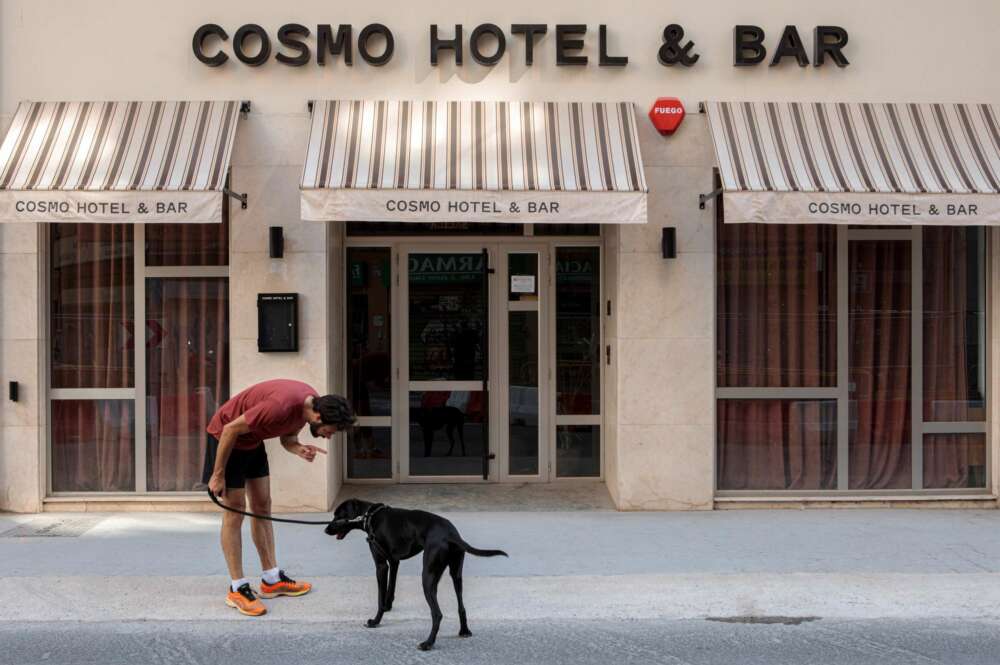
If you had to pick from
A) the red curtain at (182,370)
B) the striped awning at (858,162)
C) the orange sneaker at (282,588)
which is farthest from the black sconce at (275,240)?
the striped awning at (858,162)

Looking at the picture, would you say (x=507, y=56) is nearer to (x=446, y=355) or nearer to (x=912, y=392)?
(x=446, y=355)

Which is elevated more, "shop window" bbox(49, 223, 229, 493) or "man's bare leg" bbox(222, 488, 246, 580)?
"shop window" bbox(49, 223, 229, 493)

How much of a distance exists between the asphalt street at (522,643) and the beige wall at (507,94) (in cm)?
302

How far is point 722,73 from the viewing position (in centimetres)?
855

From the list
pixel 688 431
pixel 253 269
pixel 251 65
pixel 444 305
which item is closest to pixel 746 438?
pixel 688 431

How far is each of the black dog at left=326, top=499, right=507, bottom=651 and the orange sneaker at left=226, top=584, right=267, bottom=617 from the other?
711 millimetres

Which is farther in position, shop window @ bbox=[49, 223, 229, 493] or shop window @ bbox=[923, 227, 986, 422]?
shop window @ bbox=[923, 227, 986, 422]

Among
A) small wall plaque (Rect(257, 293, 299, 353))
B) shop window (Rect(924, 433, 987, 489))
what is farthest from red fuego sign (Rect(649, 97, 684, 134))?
shop window (Rect(924, 433, 987, 489))

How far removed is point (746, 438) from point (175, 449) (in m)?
5.36

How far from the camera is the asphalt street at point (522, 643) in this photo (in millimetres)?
5078

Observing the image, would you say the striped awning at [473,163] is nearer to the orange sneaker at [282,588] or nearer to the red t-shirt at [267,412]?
the red t-shirt at [267,412]

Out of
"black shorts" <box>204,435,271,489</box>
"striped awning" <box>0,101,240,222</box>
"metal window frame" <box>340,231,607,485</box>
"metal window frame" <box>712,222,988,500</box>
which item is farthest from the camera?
"metal window frame" <box>340,231,607,485</box>

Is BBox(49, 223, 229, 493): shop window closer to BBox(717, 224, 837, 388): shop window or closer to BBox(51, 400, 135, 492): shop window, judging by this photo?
BBox(51, 400, 135, 492): shop window

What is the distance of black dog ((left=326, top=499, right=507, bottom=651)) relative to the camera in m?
5.10
